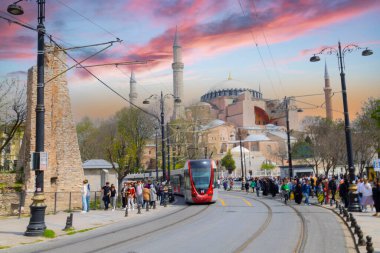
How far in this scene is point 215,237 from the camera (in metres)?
10.2

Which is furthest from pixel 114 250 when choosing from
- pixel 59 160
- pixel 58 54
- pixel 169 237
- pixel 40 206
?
pixel 58 54

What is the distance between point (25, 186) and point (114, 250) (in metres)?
13.1

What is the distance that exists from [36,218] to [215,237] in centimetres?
523

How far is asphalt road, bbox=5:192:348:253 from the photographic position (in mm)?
8828

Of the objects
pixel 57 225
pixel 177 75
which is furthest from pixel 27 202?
pixel 177 75

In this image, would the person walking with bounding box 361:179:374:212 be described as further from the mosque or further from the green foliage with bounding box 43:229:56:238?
the mosque

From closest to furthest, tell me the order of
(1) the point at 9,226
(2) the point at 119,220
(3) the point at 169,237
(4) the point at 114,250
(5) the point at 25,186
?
(4) the point at 114,250 < (3) the point at 169,237 < (1) the point at 9,226 < (2) the point at 119,220 < (5) the point at 25,186

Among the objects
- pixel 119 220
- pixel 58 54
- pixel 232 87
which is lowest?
pixel 119 220

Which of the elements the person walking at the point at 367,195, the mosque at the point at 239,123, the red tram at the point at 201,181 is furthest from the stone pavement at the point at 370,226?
the mosque at the point at 239,123

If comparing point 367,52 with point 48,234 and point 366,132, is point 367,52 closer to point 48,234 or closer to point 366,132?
point 48,234

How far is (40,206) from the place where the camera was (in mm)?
11273

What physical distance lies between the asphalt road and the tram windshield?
788 cm

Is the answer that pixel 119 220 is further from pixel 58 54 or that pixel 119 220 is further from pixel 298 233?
pixel 58 54

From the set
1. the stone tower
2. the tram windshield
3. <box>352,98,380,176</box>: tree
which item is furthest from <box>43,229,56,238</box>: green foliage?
<box>352,98,380,176</box>: tree
